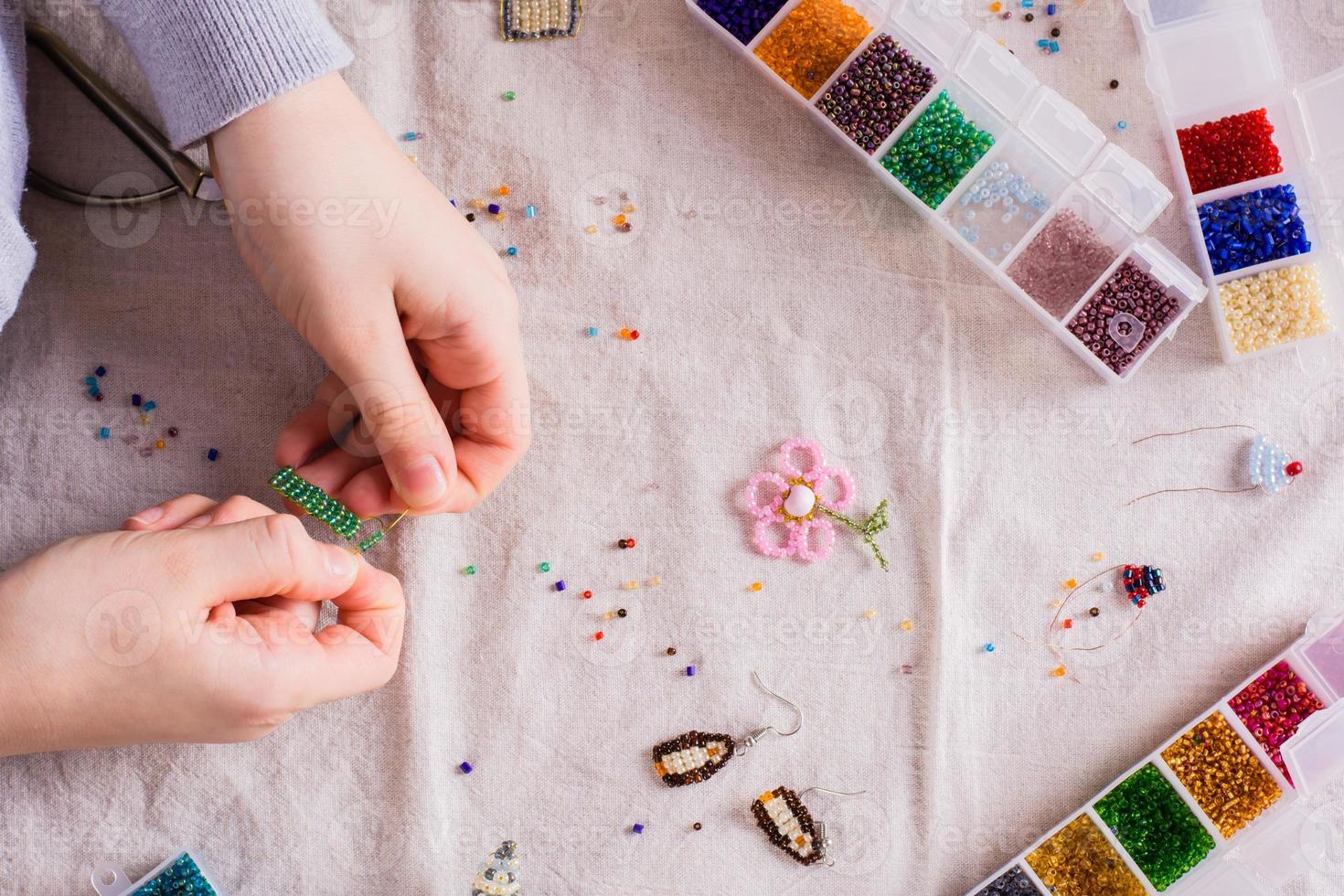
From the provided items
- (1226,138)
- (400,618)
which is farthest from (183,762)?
(1226,138)

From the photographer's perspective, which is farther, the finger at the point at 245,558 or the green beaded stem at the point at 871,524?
the green beaded stem at the point at 871,524

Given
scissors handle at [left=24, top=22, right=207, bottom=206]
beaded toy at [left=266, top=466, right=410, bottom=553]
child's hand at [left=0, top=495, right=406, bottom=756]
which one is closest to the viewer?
child's hand at [left=0, top=495, right=406, bottom=756]

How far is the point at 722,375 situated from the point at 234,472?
0.66 meters

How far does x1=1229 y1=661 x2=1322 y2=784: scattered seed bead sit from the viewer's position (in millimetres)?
1276

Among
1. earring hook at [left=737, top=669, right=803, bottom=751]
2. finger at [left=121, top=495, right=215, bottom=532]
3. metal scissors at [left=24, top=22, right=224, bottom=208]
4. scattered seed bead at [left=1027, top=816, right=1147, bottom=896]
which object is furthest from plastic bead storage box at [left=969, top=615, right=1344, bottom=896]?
metal scissors at [left=24, top=22, right=224, bottom=208]

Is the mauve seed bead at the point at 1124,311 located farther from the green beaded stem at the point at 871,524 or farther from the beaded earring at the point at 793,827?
the beaded earring at the point at 793,827

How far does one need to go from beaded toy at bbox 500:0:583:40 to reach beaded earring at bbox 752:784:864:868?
3.33 ft

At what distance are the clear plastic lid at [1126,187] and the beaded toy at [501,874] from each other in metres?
1.16

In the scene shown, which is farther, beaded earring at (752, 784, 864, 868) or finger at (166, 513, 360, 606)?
beaded earring at (752, 784, 864, 868)

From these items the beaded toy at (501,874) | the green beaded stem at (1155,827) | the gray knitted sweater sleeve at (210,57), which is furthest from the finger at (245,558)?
the green beaded stem at (1155,827)

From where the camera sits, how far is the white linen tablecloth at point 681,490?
1284mm

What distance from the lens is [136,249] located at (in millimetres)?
1287

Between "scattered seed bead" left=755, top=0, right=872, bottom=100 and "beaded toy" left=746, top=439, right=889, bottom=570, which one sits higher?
"scattered seed bead" left=755, top=0, right=872, bottom=100

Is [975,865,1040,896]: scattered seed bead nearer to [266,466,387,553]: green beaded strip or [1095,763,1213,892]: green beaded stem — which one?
[1095,763,1213,892]: green beaded stem
